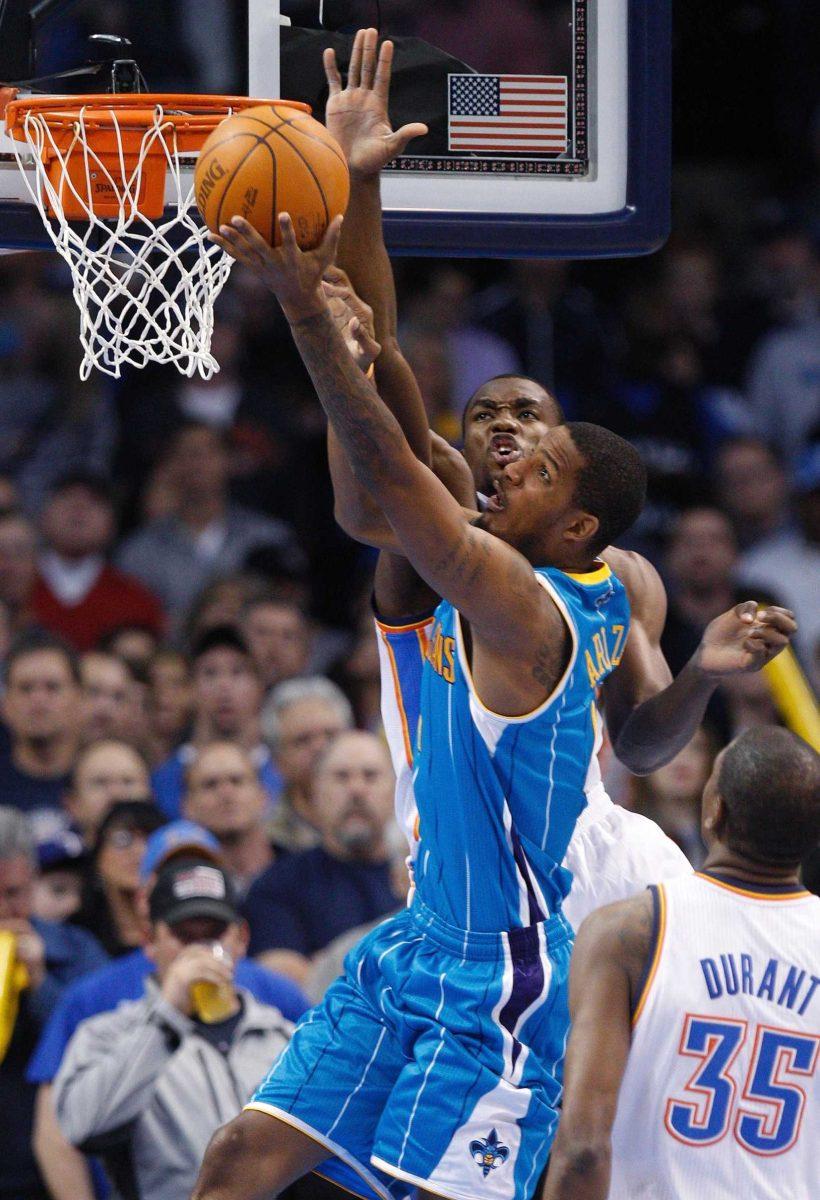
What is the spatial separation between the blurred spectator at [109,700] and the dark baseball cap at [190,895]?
2.10 metres

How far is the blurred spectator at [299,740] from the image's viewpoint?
8.23m

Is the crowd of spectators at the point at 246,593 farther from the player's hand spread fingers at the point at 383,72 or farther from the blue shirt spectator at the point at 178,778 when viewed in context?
the player's hand spread fingers at the point at 383,72

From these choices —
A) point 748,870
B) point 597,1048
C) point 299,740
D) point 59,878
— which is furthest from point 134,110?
point 299,740

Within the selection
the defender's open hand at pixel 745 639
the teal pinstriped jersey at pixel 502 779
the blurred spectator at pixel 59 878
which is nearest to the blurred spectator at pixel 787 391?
the blurred spectator at pixel 59 878

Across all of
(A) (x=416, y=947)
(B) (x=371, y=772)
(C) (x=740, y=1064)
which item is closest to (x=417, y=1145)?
(A) (x=416, y=947)

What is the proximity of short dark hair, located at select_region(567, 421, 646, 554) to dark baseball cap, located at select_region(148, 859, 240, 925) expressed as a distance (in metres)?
2.33

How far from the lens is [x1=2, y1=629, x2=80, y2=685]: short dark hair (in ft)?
27.2

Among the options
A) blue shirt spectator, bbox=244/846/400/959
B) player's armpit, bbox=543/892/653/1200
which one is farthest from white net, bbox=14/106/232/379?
blue shirt spectator, bbox=244/846/400/959

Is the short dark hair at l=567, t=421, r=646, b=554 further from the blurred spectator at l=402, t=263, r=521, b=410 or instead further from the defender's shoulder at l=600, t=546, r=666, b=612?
the blurred spectator at l=402, t=263, r=521, b=410

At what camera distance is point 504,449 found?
17.4ft

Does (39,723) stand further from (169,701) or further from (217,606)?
(217,606)

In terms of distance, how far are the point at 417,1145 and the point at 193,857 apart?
7.69 ft

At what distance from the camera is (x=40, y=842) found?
7.75 m

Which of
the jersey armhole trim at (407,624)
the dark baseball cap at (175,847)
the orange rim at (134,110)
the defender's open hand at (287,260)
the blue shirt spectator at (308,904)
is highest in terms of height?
the orange rim at (134,110)
